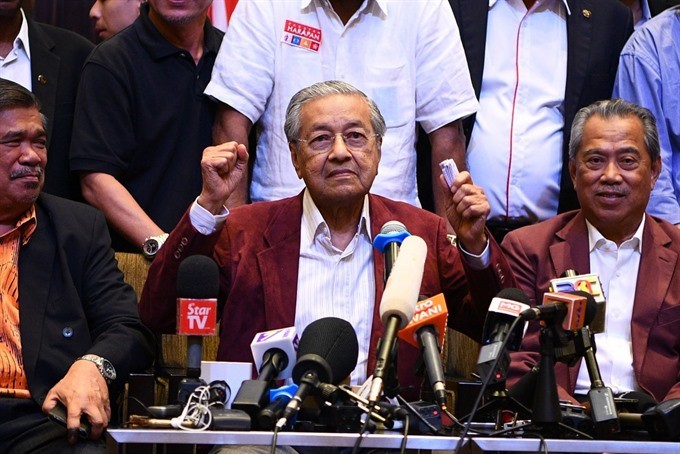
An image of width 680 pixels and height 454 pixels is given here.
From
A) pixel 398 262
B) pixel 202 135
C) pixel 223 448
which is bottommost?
pixel 223 448

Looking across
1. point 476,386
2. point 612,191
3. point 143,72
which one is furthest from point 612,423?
point 143,72

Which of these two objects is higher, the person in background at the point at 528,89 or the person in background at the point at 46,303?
the person in background at the point at 528,89

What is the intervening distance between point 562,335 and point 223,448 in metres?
0.89

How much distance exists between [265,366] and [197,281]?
28cm

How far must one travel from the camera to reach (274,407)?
258 cm

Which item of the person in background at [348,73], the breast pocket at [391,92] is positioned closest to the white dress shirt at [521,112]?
the person in background at [348,73]

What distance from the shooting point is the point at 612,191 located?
12.9 ft

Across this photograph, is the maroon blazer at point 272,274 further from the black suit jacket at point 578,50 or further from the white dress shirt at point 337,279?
the black suit jacket at point 578,50

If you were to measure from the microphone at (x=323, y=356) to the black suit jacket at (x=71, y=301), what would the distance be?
984mm

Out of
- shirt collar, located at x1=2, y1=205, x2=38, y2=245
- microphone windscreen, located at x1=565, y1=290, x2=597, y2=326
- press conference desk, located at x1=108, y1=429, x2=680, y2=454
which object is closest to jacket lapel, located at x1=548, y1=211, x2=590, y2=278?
microphone windscreen, located at x1=565, y1=290, x2=597, y2=326

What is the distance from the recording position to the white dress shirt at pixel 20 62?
4457 millimetres

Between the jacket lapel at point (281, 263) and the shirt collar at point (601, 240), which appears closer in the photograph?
the jacket lapel at point (281, 263)

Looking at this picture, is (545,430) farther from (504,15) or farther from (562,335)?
(504,15)

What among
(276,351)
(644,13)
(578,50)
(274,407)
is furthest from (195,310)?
(644,13)
